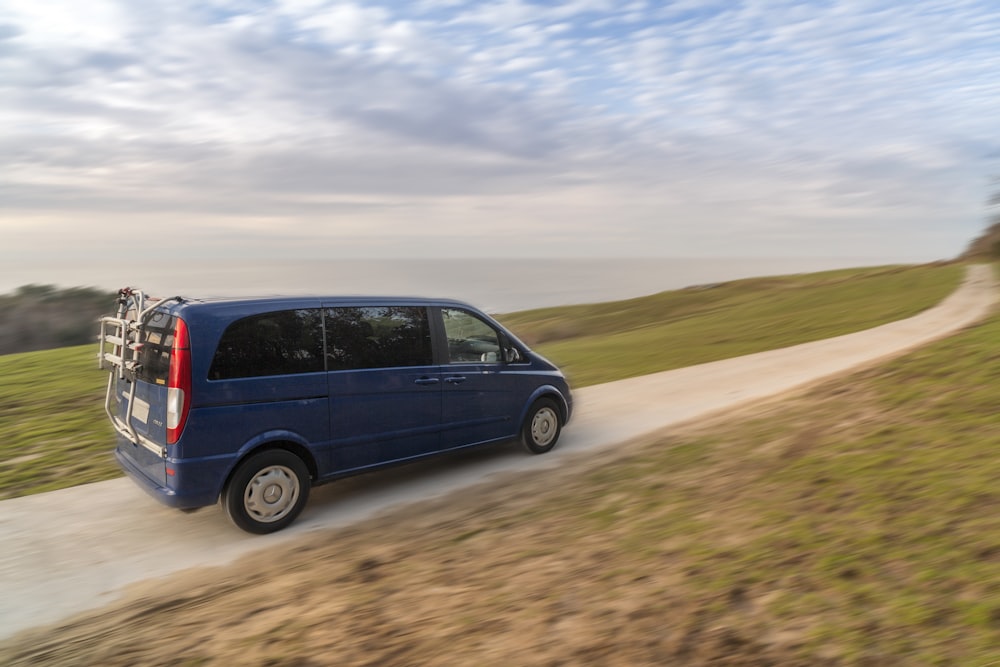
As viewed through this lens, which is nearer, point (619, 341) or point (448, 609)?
point (448, 609)

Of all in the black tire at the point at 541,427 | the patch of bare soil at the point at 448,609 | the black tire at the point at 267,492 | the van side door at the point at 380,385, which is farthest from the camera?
the black tire at the point at 541,427

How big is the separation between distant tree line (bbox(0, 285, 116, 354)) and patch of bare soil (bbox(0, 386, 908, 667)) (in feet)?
84.2

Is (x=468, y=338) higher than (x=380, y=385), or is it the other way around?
(x=468, y=338)

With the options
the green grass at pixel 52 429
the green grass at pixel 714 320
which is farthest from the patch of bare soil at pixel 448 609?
the green grass at pixel 714 320

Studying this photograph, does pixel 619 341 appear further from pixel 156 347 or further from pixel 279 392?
pixel 156 347

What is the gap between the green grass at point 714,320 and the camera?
631 inches

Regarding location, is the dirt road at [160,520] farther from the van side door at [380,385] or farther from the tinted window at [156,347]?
the tinted window at [156,347]

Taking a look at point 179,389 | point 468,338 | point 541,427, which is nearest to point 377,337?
point 468,338

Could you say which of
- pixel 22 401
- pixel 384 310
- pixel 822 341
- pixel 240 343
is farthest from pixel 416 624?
pixel 822 341

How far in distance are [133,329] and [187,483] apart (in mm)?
1424

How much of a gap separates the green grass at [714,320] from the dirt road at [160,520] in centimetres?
210

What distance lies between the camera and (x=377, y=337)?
6.27 meters

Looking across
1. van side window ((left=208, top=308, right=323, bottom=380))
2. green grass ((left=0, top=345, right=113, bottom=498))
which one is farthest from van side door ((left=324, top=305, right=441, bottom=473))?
green grass ((left=0, top=345, right=113, bottom=498))

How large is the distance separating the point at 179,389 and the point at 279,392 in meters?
0.73
